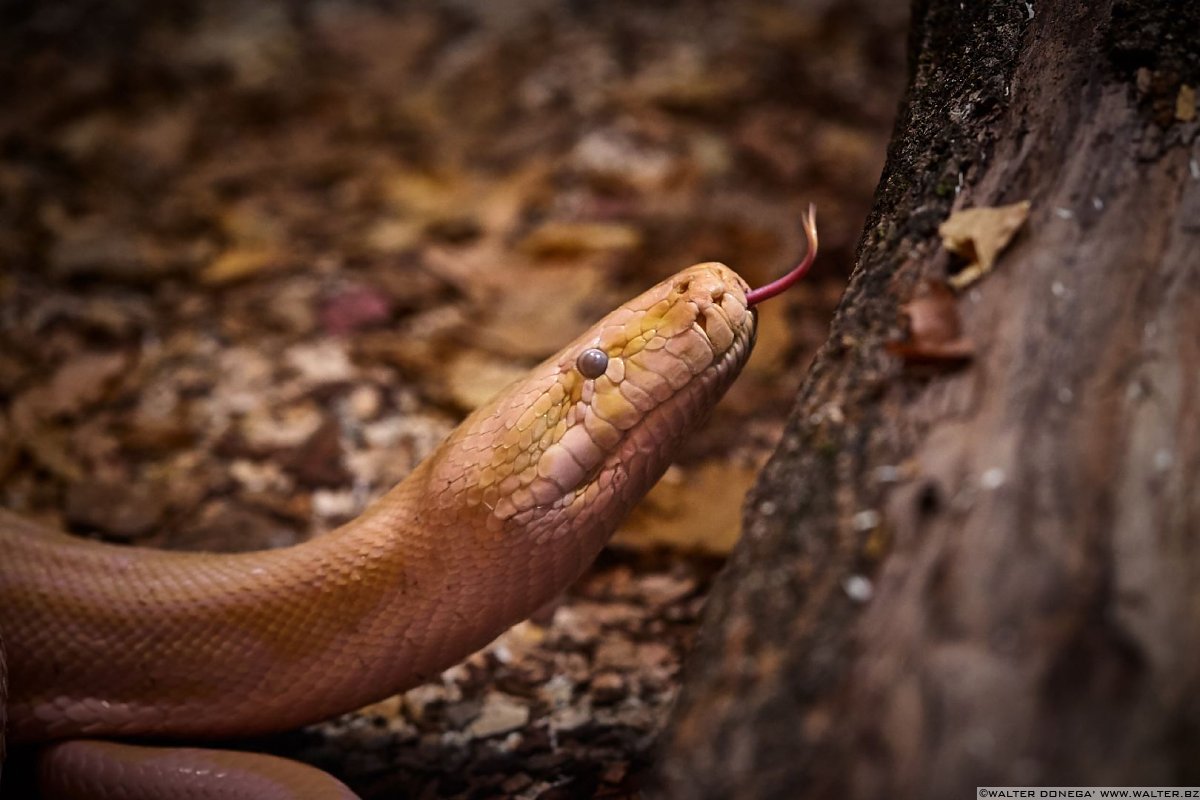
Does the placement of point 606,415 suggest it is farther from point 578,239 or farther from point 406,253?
point 406,253

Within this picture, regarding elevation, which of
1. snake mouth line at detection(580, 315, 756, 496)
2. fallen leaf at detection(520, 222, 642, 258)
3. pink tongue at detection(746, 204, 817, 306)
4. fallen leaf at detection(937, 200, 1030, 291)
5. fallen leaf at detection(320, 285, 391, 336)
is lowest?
snake mouth line at detection(580, 315, 756, 496)

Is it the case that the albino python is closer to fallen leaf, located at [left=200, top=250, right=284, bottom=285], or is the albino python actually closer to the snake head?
the snake head

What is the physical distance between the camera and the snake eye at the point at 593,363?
7.20 feet

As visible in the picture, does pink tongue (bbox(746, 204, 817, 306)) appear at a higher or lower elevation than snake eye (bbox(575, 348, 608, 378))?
higher

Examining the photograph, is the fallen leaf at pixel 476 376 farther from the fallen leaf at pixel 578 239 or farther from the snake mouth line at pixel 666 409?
the snake mouth line at pixel 666 409

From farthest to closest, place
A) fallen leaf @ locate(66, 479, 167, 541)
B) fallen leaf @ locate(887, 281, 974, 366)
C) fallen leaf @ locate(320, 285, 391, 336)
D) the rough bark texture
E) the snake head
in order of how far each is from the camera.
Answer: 1. fallen leaf @ locate(320, 285, 391, 336)
2. fallen leaf @ locate(66, 479, 167, 541)
3. the snake head
4. fallen leaf @ locate(887, 281, 974, 366)
5. the rough bark texture

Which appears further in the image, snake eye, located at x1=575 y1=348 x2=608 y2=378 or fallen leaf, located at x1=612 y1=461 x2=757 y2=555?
fallen leaf, located at x1=612 y1=461 x2=757 y2=555

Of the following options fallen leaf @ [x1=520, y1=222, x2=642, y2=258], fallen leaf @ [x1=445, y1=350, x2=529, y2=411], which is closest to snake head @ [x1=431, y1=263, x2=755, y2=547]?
fallen leaf @ [x1=445, y1=350, x2=529, y2=411]

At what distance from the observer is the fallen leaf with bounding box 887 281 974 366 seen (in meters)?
1.59

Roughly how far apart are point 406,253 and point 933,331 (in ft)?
10.9

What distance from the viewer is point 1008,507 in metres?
1.39

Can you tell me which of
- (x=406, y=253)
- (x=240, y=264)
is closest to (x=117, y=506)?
(x=240, y=264)

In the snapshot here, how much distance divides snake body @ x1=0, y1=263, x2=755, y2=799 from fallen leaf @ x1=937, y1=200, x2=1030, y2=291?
0.57 meters

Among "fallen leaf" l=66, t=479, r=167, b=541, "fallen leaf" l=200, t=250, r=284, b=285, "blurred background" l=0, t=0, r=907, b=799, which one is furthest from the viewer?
"fallen leaf" l=200, t=250, r=284, b=285
